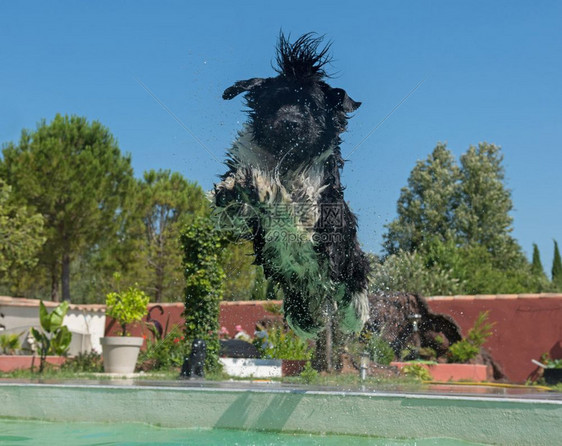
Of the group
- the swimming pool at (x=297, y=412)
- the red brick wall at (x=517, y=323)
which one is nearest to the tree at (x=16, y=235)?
the red brick wall at (x=517, y=323)

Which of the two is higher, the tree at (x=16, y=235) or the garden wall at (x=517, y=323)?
the tree at (x=16, y=235)

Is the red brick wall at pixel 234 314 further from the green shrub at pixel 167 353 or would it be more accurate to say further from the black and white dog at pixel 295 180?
the black and white dog at pixel 295 180

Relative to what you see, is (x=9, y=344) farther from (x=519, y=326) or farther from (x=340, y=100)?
(x=340, y=100)

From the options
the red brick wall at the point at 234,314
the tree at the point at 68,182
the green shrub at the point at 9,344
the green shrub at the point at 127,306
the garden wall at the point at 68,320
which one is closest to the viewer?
the green shrub at the point at 127,306

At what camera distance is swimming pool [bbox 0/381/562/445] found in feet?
19.8

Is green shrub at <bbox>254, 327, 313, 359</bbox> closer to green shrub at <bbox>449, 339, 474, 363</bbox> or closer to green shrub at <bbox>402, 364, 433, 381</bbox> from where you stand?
green shrub at <bbox>402, 364, 433, 381</bbox>

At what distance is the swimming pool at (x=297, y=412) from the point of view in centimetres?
603

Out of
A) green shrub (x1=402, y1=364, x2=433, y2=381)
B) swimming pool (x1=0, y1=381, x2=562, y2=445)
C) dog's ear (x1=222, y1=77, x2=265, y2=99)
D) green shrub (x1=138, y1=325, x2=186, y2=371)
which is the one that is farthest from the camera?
green shrub (x1=138, y1=325, x2=186, y2=371)

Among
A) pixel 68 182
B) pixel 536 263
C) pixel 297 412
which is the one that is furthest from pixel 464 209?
pixel 297 412

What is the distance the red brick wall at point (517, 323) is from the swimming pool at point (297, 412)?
1037 cm

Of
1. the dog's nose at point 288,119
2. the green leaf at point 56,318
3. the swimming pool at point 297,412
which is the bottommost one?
the swimming pool at point 297,412

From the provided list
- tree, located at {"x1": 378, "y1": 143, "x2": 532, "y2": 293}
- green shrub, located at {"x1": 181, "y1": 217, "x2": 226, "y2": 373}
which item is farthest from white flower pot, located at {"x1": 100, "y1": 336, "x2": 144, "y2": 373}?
tree, located at {"x1": 378, "y1": 143, "x2": 532, "y2": 293}

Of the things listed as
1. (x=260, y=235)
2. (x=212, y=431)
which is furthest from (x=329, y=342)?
(x=260, y=235)

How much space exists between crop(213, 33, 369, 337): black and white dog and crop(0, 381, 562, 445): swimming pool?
1196mm
